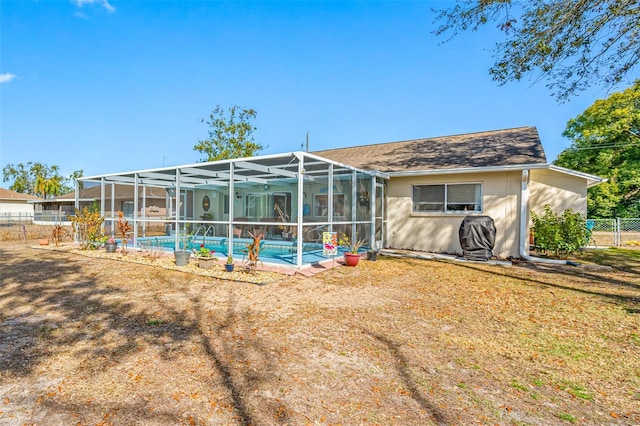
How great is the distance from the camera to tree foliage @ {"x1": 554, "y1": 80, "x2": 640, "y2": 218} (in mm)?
22828

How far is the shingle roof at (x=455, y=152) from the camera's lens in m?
9.97

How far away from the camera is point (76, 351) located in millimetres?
3289

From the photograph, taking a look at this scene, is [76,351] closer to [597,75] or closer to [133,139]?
[597,75]

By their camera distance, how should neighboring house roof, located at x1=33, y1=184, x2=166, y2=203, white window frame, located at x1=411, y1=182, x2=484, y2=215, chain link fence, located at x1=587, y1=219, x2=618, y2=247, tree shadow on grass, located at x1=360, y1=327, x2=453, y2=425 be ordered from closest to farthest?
tree shadow on grass, located at x1=360, y1=327, x2=453, y2=425 → white window frame, located at x1=411, y1=182, x2=484, y2=215 → chain link fence, located at x1=587, y1=219, x2=618, y2=247 → neighboring house roof, located at x1=33, y1=184, x2=166, y2=203

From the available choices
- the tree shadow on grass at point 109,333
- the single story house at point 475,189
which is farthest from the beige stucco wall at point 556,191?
the tree shadow on grass at point 109,333

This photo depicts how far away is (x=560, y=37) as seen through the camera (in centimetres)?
688

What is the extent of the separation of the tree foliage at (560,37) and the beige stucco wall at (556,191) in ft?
14.1

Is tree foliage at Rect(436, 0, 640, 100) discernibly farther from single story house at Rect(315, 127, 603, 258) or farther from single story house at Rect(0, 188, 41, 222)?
single story house at Rect(0, 188, 41, 222)

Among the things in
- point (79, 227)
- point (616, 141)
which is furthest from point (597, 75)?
point (616, 141)

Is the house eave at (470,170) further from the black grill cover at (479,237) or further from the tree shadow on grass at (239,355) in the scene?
the tree shadow on grass at (239,355)

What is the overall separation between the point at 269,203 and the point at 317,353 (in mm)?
10873

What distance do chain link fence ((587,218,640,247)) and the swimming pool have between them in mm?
11350

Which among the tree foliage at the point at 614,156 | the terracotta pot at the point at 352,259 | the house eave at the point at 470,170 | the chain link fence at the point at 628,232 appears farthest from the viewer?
the tree foliage at the point at 614,156

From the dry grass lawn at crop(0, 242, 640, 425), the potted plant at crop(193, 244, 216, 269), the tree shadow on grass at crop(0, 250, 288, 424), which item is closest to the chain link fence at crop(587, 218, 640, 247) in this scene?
the dry grass lawn at crop(0, 242, 640, 425)
